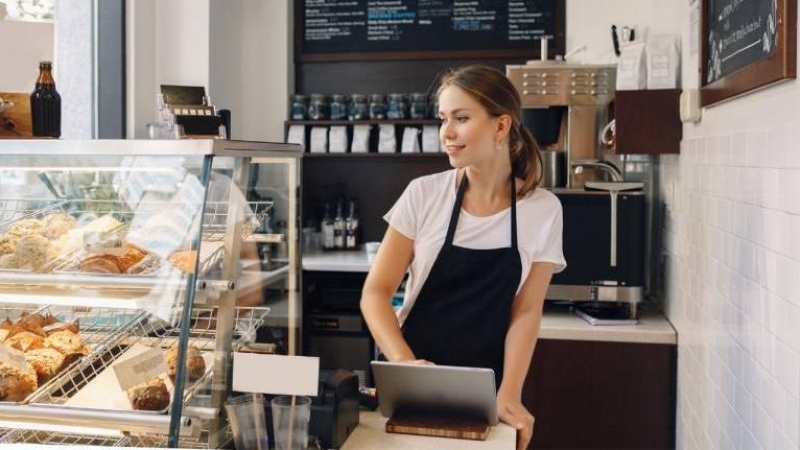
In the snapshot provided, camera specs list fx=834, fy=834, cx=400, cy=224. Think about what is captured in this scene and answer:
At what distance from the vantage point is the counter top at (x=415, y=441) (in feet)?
5.29

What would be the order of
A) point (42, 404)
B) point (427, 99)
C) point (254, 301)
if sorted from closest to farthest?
point (42, 404) < point (254, 301) < point (427, 99)

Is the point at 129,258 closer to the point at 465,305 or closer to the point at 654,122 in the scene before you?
the point at 465,305

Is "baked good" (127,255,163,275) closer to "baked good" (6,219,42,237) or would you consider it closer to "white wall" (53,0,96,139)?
"baked good" (6,219,42,237)

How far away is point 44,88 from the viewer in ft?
6.56

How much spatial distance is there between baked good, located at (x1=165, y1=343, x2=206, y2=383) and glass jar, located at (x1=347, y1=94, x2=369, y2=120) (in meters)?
2.98

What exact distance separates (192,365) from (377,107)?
3.02m

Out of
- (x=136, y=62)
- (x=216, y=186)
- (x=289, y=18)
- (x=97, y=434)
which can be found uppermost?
(x=289, y=18)

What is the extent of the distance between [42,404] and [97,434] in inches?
4.6

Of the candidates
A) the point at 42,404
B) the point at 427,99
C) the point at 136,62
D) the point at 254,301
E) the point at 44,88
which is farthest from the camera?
the point at 427,99

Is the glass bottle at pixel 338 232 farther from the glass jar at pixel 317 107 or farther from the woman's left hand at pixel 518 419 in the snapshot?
the woman's left hand at pixel 518 419

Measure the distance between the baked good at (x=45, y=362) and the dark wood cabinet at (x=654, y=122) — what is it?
6.60 ft

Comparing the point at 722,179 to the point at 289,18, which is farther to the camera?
the point at 289,18

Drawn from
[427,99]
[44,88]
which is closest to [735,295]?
[44,88]

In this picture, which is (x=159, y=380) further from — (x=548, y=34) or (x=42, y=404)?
(x=548, y=34)
